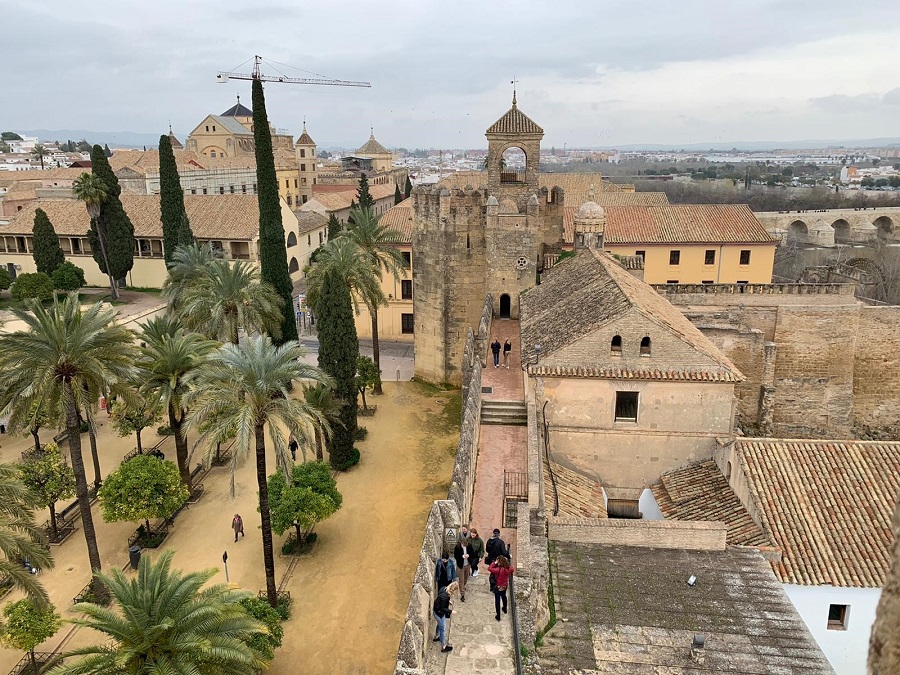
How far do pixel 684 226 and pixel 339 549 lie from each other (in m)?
26.9

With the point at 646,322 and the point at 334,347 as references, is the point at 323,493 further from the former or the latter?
the point at 646,322

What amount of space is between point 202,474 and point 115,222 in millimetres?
23250

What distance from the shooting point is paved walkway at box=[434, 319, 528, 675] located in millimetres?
9636

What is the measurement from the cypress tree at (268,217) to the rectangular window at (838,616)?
2316 centimetres

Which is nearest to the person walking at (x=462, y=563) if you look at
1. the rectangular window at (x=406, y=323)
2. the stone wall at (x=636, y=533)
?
the stone wall at (x=636, y=533)

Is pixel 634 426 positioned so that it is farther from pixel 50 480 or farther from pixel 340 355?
pixel 50 480

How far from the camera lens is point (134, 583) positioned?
11.2 meters

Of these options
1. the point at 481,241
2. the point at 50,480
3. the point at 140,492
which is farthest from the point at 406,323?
the point at 50,480

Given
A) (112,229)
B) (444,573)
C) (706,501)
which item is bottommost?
(706,501)

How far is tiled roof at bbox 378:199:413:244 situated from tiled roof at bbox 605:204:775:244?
1183cm

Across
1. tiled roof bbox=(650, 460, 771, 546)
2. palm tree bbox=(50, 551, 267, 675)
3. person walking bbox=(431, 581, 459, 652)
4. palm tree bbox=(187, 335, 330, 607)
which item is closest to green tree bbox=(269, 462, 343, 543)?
palm tree bbox=(187, 335, 330, 607)

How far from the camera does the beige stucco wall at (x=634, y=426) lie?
17.0 m

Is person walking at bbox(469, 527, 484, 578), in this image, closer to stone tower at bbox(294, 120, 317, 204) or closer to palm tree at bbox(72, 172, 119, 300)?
palm tree at bbox(72, 172, 119, 300)

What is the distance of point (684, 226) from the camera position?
3659cm
